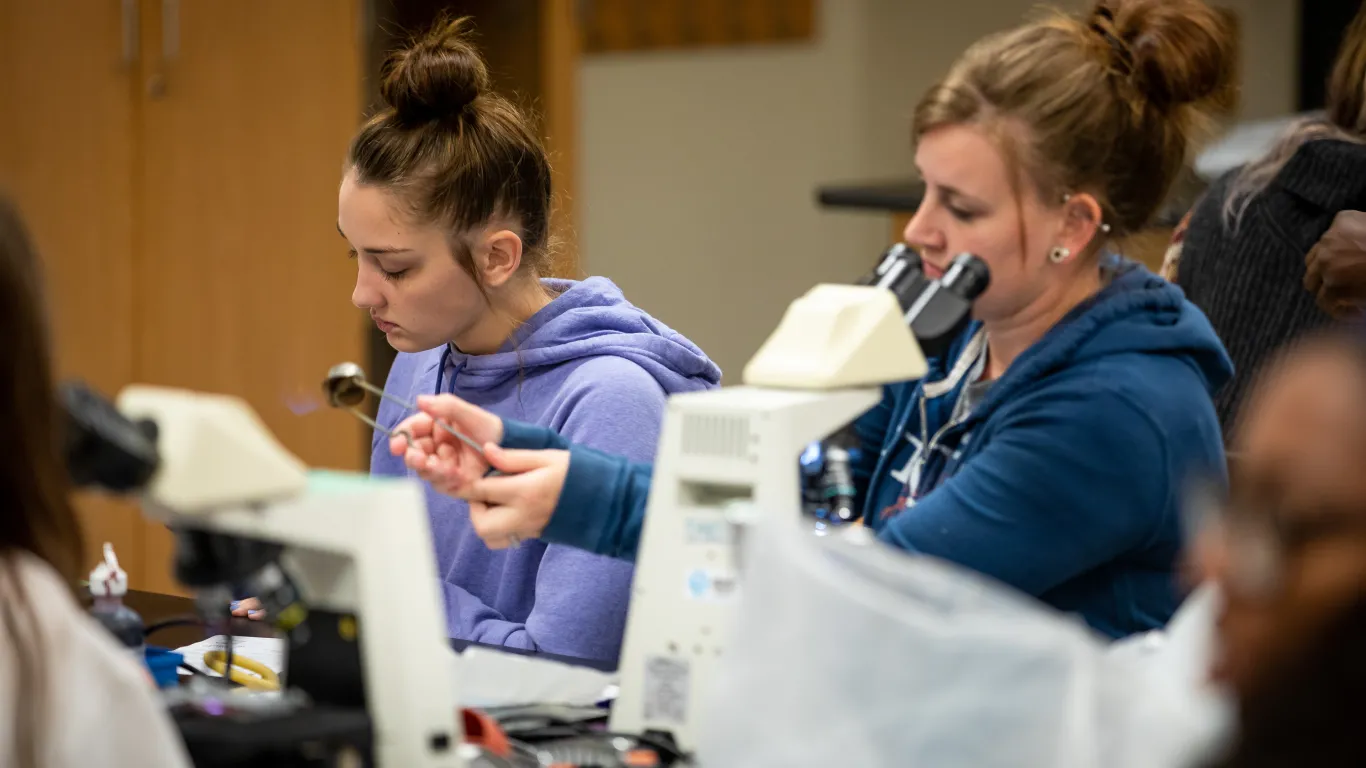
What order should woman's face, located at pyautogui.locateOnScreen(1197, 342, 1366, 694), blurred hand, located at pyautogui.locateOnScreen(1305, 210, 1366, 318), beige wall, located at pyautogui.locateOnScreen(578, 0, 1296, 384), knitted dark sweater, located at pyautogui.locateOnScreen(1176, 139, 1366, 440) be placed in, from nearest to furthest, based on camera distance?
woman's face, located at pyautogui.locateOnScreen(1197, 342, 1366, 694) → blurred hand, located at pyautogui.locateOnScreen(1305, 210, 1366, 318) → knitted dark sweater, located at pyautogui.locateOnScreen(1176, 139, 1366, 440) → beige wall, located at pyautogui.locateOnScreen(578, 0, 1296, 384)

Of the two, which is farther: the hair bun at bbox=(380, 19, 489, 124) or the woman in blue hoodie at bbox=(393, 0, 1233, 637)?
the hair bun at bbox=(380, 19, 489, 124)

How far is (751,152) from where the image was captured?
4.14 meters

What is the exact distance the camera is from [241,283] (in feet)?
11.7

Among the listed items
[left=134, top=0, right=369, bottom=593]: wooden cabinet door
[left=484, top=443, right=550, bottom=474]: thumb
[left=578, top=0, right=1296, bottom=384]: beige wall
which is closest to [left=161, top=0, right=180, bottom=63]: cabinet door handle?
[left=134, top=0, right=369, bottom=593]: wooden cabinet door

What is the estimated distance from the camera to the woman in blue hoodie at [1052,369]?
130 cm

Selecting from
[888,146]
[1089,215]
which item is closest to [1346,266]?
[1089,215]

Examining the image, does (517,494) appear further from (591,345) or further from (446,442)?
(591,345)

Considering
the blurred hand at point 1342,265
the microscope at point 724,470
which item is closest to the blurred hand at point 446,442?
the microscope at point 724,470

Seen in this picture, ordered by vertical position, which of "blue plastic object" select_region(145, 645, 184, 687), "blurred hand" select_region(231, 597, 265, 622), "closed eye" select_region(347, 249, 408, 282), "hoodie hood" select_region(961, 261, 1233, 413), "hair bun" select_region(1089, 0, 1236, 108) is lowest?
"blurred hand" select_region(231, 597, 265, 622)

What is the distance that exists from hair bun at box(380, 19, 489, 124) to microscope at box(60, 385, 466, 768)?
0.83m

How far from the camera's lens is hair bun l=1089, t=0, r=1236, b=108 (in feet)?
4.63

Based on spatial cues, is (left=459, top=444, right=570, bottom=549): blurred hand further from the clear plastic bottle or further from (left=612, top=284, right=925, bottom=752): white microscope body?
the clear plastic bottle

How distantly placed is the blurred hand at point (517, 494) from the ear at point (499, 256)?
0.58m

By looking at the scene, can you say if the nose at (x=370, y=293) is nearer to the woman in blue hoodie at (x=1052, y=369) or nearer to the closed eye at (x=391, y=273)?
the closed eye at (x=391, y=273)
